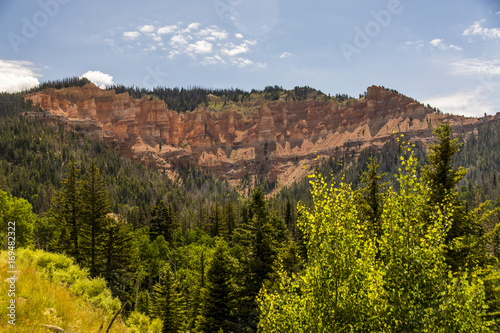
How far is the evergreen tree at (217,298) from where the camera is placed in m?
19.8

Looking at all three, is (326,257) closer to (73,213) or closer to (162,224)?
(73,213)

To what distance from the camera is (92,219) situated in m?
24.4

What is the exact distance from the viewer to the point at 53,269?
12711mm

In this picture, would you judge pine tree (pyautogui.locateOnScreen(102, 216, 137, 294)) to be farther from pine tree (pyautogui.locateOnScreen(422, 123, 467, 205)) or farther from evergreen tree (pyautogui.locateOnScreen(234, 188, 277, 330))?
pine tree (pyautogui.locateOnScreen(422, 123, 467, 205))

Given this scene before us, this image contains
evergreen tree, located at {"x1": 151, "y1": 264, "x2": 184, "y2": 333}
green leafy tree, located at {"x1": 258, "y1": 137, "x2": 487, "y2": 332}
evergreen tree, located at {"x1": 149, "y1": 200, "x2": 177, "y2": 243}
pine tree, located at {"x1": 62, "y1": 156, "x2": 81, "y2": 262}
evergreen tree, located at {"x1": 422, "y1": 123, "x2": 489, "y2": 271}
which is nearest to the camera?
green leafy tree, located at {"x1": 258, "y1": 137, "x2": 487, "y2": 332}

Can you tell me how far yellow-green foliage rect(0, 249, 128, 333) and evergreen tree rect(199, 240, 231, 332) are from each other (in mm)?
8277

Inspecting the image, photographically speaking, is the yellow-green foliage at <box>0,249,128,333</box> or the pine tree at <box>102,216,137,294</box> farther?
the pine tree at <box>102,216,137,294</box>

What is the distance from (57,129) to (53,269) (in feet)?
572

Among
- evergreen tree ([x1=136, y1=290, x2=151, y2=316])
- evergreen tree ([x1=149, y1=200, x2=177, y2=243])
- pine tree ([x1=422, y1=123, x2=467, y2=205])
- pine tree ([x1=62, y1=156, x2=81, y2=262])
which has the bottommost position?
evergreen tree ([x1=136, y1=290, x2=151, y2=316])

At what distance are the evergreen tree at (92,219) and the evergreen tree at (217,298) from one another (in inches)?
398

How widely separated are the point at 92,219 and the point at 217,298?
12.1 meters

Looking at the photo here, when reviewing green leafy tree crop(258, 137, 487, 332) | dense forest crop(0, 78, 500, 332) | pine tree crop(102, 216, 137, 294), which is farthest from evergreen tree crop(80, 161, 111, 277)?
green leafy tree crop(258, 137, 487, 332)

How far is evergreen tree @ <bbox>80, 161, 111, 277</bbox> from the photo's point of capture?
24.1 m

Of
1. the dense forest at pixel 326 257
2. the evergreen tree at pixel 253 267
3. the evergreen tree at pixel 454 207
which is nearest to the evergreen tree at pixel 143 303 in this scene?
the dense forest at pixel 326 257
